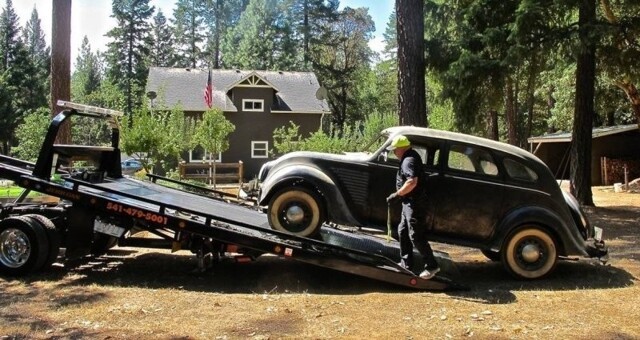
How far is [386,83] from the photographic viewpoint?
227ft

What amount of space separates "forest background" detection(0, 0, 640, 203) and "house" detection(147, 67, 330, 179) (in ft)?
7.92

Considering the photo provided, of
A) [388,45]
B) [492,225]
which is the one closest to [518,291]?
[492,225]

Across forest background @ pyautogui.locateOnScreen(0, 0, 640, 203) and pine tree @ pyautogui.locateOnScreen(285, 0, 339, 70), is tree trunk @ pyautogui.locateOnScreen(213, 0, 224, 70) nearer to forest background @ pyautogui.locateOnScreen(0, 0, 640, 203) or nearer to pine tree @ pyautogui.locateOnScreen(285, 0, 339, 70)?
forest background @ pyautogui.locateOnScreen(0, 0, 640, 203)

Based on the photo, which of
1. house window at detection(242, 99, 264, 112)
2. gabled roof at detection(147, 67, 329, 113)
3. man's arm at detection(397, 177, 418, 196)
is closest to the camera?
man's arm at detection(397, 177, 418, 196)

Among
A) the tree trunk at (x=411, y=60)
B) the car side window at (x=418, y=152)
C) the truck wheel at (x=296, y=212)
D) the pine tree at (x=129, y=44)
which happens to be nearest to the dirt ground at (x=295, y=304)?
the truck wheel at (x=296, y=212)

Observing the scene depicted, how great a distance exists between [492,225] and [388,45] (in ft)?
229

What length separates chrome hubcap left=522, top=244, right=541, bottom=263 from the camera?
733 centimetres

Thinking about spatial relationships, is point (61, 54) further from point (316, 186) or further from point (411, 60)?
point (316, 186)

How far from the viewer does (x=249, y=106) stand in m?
38.5

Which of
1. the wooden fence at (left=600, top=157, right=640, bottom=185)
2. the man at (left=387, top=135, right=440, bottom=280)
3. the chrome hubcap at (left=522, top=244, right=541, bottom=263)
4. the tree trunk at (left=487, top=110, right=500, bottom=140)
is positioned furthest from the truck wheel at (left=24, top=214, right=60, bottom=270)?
the wooden fence at (left=600, top=157, right=640, bottom=185)

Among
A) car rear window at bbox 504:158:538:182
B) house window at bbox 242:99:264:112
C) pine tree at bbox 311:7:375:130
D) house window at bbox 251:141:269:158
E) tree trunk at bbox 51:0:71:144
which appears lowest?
car rear window at bbox 504:158:538:182

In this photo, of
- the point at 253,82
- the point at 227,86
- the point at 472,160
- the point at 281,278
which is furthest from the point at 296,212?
the point at 227,86

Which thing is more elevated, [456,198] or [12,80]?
[12,80]

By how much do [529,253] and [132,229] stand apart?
534cm
